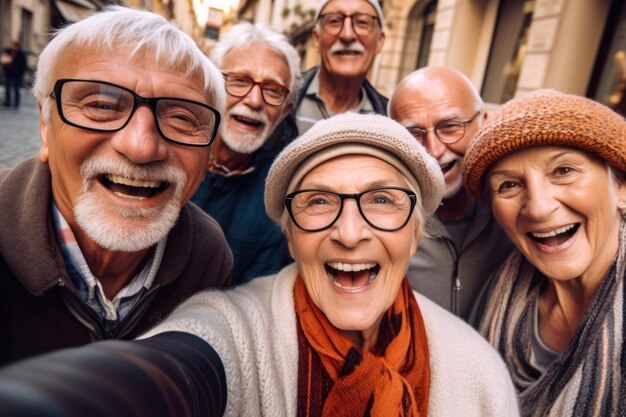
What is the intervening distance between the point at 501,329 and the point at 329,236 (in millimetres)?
1060

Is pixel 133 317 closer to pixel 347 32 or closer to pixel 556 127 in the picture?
pixel 556 127

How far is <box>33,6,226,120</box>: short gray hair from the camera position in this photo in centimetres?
134

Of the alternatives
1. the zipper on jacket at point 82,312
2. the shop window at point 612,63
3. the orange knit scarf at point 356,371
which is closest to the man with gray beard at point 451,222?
the orange knit scarf at point 356,371

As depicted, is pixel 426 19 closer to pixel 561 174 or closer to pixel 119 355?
pixel 561 174

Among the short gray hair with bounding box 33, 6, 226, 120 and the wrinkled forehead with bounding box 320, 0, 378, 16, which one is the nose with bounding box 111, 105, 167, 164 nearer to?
the short gray hair with bounding box 33, 6, 226, 120

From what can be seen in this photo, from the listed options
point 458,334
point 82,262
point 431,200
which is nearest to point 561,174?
point 431,200

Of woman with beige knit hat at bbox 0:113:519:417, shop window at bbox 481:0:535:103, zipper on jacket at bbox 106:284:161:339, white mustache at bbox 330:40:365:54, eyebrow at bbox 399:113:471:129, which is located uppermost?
shop window at bbox 481:0:535:103

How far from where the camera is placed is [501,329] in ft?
6.07

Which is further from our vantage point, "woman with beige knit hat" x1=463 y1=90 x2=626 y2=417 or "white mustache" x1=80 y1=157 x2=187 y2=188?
"woman with beige knit hat" x1=463 y1=90 x2=626 y2=417

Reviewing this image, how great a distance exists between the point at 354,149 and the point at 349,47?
1840 mm

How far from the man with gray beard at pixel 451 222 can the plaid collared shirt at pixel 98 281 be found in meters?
1.32

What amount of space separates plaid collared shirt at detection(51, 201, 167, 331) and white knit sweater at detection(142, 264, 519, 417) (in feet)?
1.34

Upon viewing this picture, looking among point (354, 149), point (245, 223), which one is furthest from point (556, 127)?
point (245, 223)

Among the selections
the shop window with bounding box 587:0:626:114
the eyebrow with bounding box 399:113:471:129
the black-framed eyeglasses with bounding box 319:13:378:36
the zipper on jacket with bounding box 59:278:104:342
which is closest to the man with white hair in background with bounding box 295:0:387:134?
the black-framed eyeglasses with bounding box 319:13:378:36
